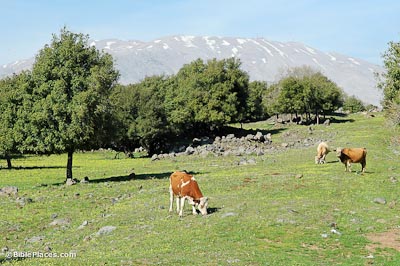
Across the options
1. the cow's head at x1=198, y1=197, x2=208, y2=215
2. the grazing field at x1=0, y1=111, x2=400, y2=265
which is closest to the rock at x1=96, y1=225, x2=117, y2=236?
the grazing field at x1=0, y1=111, x2=400, y2=265

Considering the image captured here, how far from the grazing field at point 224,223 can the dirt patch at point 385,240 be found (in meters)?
0.05

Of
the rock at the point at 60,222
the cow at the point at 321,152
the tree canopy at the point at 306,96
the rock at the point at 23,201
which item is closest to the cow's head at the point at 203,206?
the rock at the point at 60,222

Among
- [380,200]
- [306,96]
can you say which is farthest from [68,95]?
[306,96]

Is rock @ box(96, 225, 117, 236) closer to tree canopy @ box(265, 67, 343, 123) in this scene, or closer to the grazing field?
the grazing field

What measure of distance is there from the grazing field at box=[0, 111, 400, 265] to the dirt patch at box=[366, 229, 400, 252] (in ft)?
0.16

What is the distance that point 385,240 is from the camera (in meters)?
22.2

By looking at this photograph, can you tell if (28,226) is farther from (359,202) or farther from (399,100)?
(399,100)

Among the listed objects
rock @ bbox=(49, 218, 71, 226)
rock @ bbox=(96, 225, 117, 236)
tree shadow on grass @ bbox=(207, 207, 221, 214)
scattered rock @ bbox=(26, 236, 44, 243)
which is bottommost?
scattered rock @ bbox=(26, 236, 44, 243)

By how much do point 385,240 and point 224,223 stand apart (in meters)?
8.41

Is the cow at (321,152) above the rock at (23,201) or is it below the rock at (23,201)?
above

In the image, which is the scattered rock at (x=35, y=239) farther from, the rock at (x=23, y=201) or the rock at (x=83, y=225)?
the rock at (x=23, y=201)

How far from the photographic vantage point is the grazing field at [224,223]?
19484 mm

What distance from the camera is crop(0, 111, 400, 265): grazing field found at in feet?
63.9

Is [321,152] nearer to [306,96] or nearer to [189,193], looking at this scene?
[189,193]
